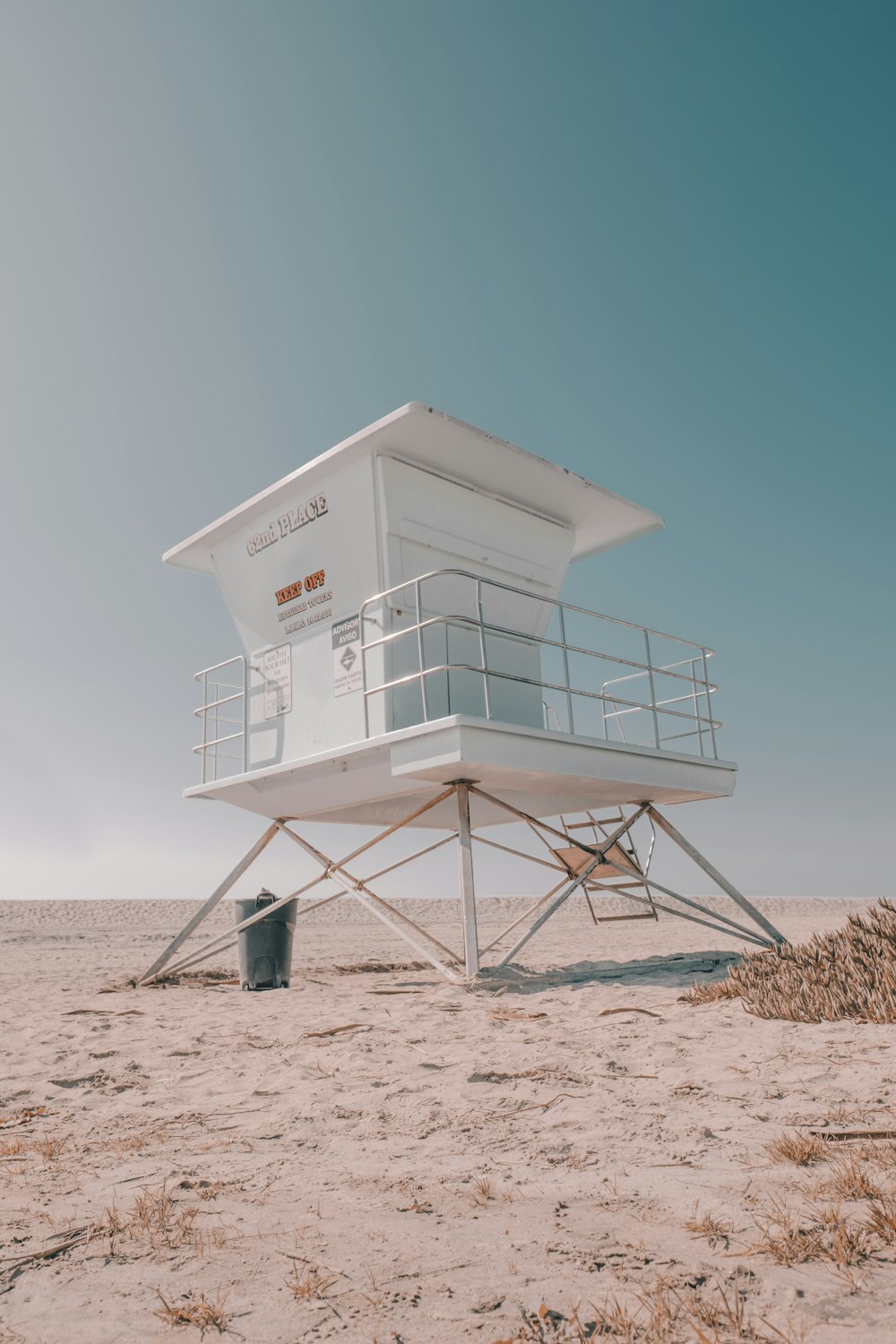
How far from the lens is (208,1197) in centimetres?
391

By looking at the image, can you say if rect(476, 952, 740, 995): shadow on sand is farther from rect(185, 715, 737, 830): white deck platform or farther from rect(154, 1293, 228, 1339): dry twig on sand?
rect(154, 1293, 228, 1339): dry twig on sand

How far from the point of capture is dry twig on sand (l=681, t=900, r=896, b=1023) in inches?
289

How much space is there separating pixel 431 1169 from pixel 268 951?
876cm

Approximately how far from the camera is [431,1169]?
4336 mm

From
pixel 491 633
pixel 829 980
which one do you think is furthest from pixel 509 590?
pixel 829 980

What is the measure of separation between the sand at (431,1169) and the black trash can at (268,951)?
3.01 metres

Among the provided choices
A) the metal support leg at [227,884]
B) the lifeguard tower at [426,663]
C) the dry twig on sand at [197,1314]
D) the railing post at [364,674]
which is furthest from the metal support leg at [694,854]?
the dry twig on sand at [197,1314]

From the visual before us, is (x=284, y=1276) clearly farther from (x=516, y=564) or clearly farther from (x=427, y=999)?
(x=516, y=564)

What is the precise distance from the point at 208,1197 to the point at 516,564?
9926 mm

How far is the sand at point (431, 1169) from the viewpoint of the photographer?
2.83 meters

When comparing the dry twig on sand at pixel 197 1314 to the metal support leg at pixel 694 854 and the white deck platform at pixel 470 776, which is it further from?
the metal support leg at pixel 694 854

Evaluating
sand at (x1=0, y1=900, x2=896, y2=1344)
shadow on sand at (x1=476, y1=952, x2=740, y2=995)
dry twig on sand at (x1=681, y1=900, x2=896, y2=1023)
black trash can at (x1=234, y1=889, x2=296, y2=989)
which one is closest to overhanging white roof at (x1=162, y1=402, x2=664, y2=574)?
black trash can at (x1=234, y1=889, x2=296, y2=989)

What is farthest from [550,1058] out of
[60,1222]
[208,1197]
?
[60,1222]

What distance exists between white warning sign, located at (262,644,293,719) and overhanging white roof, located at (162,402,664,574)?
1935mm
